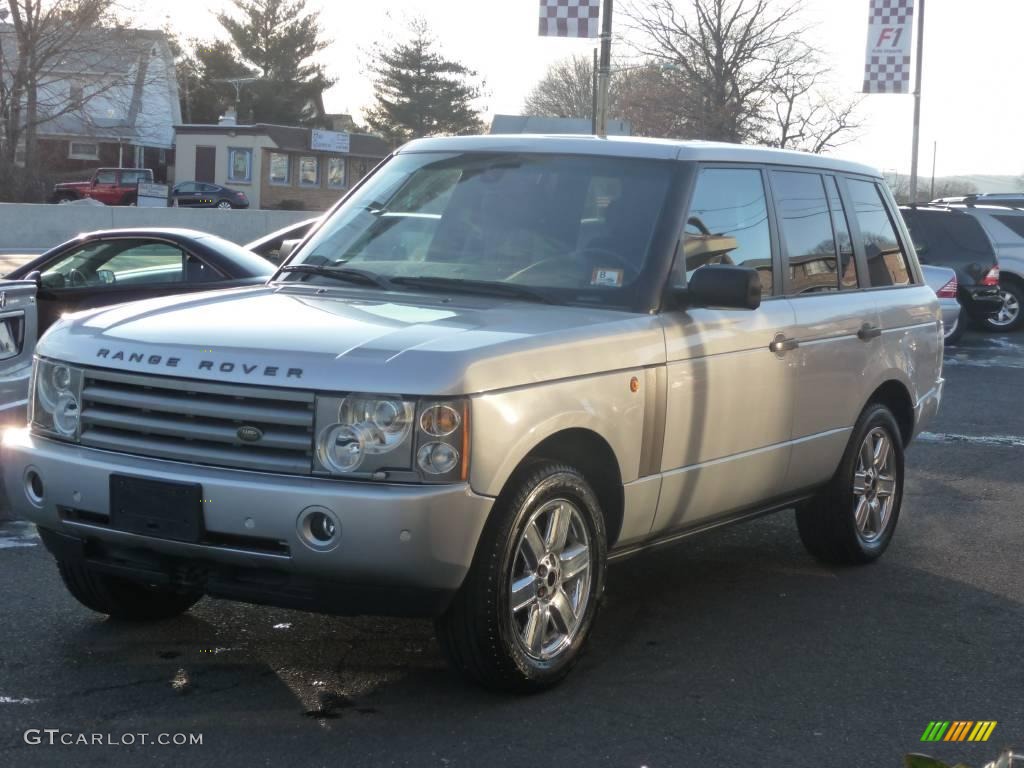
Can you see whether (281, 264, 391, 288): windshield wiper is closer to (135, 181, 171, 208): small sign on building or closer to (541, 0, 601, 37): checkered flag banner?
(541, 0, 601, 37): checkered flag banner

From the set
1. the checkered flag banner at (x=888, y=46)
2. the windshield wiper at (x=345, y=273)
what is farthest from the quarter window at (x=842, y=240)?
the checkered flag banner at (x=888, y=46)

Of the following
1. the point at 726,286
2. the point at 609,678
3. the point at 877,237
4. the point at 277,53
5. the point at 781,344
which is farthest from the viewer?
the point at 277,53

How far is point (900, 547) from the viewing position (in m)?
7.04

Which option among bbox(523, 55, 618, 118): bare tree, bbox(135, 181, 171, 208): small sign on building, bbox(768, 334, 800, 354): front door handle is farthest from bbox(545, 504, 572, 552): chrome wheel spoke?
bbox(523, 55, 618, 118): bare tree

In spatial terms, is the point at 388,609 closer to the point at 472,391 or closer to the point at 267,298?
the point at 472,391

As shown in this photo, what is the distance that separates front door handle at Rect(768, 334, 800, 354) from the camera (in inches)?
220

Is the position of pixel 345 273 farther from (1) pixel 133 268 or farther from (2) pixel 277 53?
(2) pixel 277 53

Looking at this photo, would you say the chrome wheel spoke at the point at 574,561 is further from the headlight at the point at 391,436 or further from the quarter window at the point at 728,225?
the quarter window at the point at 728,225

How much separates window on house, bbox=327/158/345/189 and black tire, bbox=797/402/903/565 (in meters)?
64.4

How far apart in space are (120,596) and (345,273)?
1.44m

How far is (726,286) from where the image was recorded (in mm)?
4934

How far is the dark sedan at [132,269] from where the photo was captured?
9719 millimetres
